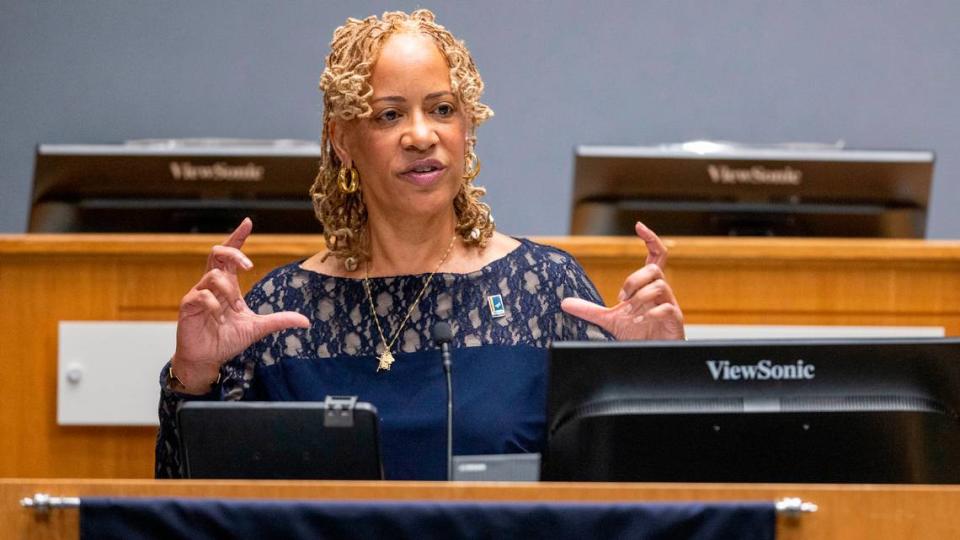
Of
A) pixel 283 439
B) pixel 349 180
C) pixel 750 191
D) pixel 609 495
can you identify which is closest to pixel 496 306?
pixel 349 180

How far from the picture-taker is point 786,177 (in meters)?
3.33

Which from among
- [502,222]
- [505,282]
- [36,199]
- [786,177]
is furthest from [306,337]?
[502,222]

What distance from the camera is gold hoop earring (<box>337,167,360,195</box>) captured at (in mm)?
2447

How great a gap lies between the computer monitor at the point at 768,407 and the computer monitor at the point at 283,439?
27cm

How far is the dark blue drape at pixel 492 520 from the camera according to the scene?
1434 millimetres

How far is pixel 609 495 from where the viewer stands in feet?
4.74

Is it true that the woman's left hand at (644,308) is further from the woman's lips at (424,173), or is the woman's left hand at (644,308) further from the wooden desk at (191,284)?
the wooden desk at (191,284)

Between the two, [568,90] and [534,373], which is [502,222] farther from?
[534,373]

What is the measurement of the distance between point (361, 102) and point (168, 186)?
119cm

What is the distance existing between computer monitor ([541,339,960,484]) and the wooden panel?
18cm

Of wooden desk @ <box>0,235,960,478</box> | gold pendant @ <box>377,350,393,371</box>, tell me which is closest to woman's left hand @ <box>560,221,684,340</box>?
gold pendant @ <box>377,350,393,371</box>

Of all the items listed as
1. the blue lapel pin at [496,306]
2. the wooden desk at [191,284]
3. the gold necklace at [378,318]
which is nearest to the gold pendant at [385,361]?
the gold necklace at [378,318]

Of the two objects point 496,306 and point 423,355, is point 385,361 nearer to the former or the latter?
point 423,355

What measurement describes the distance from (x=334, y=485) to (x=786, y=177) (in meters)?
2.16
